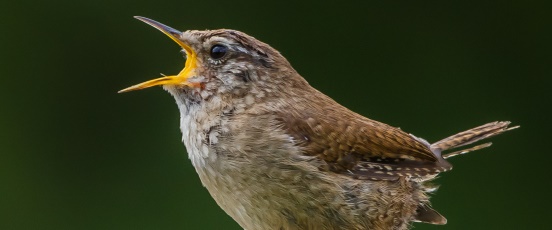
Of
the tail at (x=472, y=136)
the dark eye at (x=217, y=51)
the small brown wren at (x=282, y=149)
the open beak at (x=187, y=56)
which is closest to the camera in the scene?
the small brown wren at (x=282, y=149)

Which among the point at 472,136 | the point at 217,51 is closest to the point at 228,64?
the point at 217,51

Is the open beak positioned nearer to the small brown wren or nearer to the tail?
the small brown wren

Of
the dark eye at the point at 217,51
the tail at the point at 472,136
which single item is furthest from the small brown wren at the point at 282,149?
the tail at the point at 472,136

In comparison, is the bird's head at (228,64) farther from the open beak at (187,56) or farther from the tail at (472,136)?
the tail at (472,136)

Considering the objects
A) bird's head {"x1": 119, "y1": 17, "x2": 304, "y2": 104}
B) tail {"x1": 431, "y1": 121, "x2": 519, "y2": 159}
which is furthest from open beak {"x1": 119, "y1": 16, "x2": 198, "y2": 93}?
tail {"x1": 431, "y1": 121, "x2": 519, "y2": 159}

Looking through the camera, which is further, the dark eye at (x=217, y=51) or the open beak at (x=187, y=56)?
the dark eye at (x=217, y=51)

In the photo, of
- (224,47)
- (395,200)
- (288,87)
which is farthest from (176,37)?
(395,200)

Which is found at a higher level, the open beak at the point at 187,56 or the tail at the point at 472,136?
the tail at the point at 472,136

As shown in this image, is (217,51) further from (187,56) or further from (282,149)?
(282,149)
